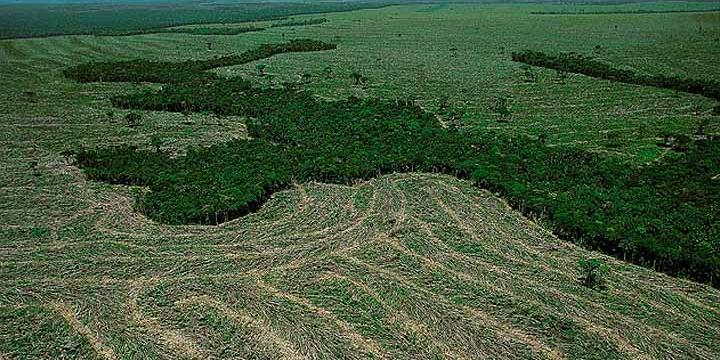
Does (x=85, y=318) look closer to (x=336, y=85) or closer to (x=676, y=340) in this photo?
(x=676, y=340)

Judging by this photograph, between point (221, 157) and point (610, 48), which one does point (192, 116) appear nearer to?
point (221, 157)

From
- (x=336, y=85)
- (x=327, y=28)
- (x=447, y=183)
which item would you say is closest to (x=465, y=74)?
(x=336, y=85)

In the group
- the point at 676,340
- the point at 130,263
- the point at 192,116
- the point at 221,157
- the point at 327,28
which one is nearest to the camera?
the point at 676,340

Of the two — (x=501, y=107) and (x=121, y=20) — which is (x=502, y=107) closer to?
(x=501, y=107)

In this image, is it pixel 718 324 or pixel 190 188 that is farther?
pixel 190 188

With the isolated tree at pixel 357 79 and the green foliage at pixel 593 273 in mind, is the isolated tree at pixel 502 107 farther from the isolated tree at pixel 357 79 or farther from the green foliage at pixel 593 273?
the green foliage at pixel 593 273

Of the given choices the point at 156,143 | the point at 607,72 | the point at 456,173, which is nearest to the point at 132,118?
the point at 156,143

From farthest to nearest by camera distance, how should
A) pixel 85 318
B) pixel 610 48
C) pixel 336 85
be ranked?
1. pixel 610 48
2. pixel 336 85
3. pixel 85 318
